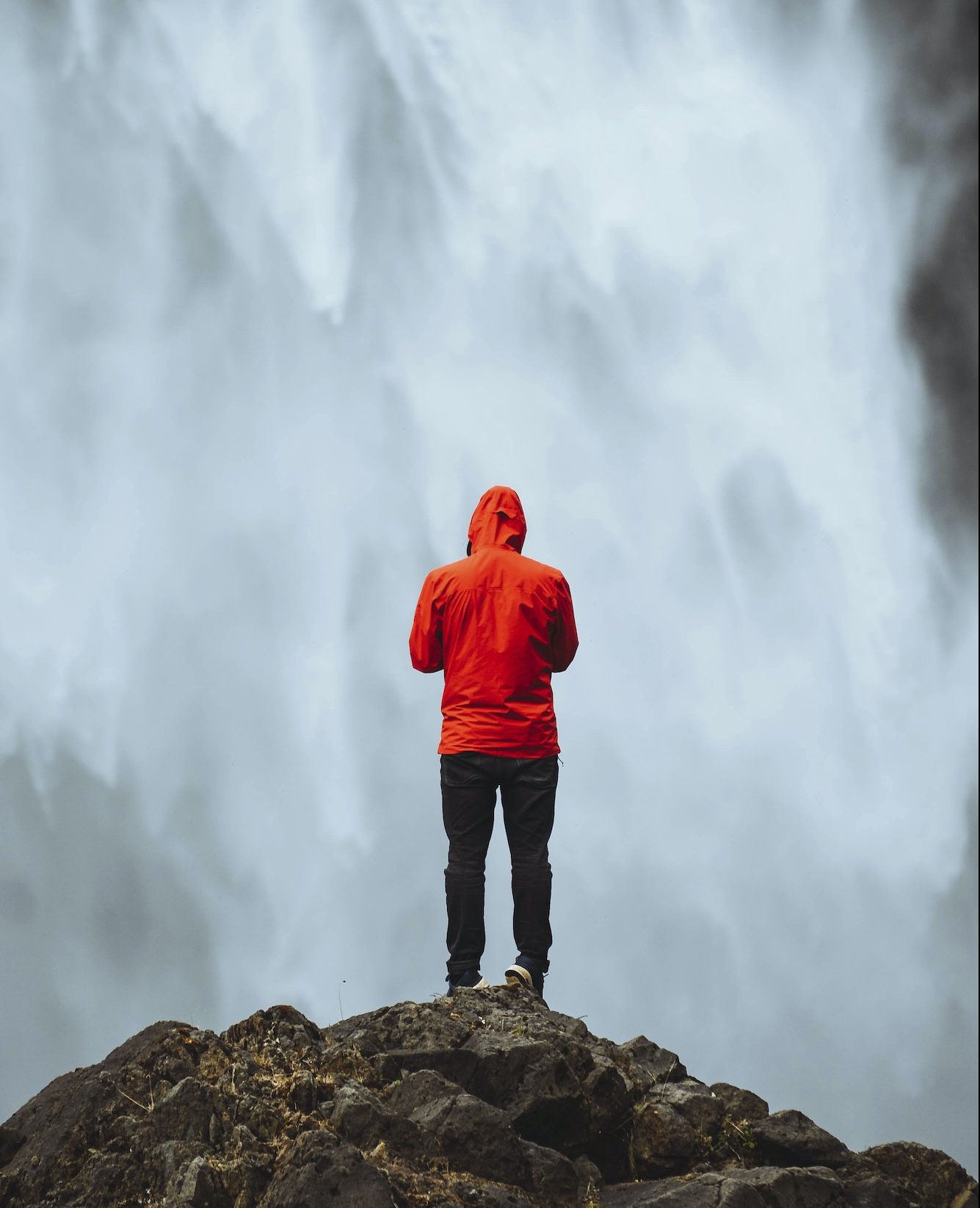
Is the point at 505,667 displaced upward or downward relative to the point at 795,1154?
upward

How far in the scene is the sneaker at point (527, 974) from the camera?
790cm

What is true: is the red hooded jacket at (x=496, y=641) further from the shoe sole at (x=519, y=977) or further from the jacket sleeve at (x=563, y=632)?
the shoe sole at (x=519, y=977)

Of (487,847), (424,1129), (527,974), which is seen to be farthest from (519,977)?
(424,1129)

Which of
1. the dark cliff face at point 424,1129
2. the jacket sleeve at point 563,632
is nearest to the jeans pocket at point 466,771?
the jacket sleeve at point 563,632

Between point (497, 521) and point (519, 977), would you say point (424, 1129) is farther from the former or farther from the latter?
point (497, 521)

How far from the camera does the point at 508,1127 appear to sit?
613cm

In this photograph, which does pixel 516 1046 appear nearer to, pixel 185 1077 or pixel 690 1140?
pixel 690 1140

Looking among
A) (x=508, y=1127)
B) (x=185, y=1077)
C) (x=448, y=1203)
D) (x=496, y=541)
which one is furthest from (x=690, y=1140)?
(x=496, y=541)

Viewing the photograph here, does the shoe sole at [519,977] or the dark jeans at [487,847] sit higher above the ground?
the dark jeans at [487,847]

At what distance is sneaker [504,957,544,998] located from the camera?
7898 millimetres

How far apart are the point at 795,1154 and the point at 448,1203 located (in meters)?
2.70

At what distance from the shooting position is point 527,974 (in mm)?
7941

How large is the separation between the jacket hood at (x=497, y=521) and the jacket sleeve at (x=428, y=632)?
46cm

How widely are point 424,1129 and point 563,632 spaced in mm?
3499
